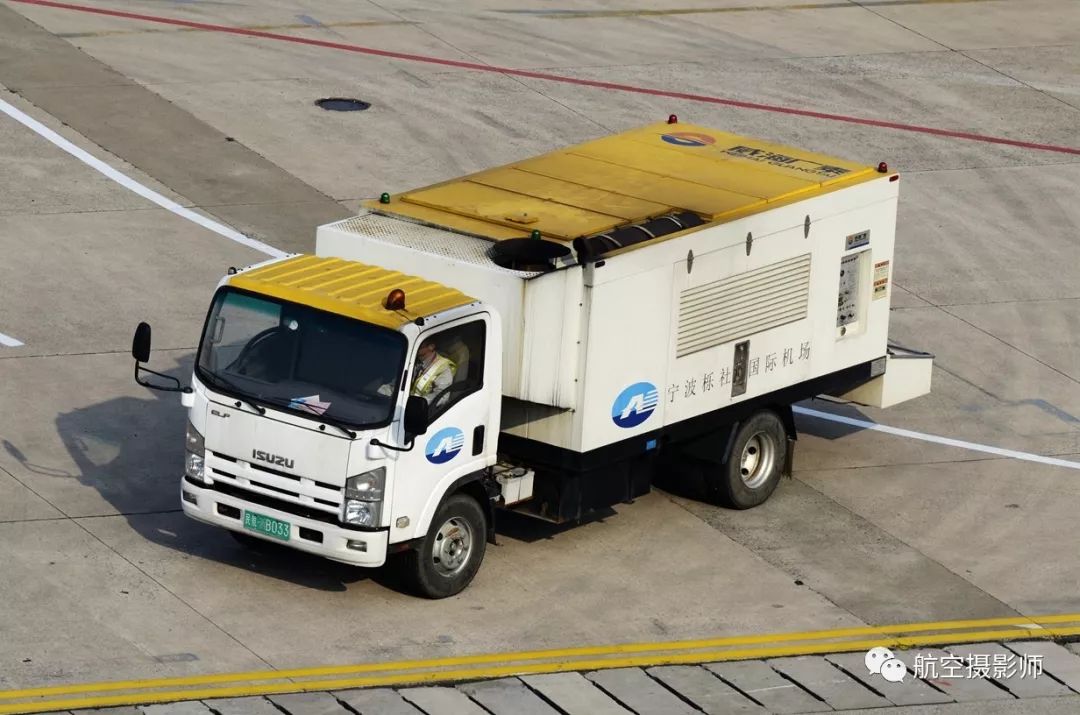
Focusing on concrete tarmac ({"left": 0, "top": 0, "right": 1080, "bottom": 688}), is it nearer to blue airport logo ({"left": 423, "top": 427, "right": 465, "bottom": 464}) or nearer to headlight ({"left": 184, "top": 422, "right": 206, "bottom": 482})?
headlight ({"left": 184, "top": 422, "right": 206, "bottom": 482})

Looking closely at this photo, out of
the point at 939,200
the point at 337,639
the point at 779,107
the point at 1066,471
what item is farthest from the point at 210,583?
the point at 779,107

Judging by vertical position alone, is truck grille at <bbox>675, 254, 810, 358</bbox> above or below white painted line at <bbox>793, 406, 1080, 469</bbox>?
above

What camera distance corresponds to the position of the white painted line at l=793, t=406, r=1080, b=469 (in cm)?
1953

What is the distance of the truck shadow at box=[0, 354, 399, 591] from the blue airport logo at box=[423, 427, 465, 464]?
1.21 meters

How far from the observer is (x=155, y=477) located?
17750 millimetres

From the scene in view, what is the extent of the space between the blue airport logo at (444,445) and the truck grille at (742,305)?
2.27 metres

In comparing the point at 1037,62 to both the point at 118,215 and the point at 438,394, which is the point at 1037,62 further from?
the point at 438,394

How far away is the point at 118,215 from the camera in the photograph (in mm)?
24078

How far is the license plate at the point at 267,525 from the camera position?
592 inches

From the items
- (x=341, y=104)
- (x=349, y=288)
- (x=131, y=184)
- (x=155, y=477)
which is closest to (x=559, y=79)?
(x=341, y=104)

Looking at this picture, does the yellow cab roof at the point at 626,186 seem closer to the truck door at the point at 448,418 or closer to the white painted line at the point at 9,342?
the truck door at the point at 448,418

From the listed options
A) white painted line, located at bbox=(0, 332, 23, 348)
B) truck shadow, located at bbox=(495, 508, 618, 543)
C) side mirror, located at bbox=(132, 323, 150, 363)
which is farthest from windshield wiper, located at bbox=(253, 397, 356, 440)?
white painted line, located at bbox=(0, 332, 23, 348)

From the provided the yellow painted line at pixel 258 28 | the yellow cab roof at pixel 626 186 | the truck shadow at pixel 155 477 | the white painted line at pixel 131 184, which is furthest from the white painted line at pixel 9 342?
the yellow painted line at pixel 258 28

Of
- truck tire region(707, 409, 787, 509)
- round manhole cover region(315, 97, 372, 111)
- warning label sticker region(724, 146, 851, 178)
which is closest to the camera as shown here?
truck tire region(707, 409, 787, 509)
